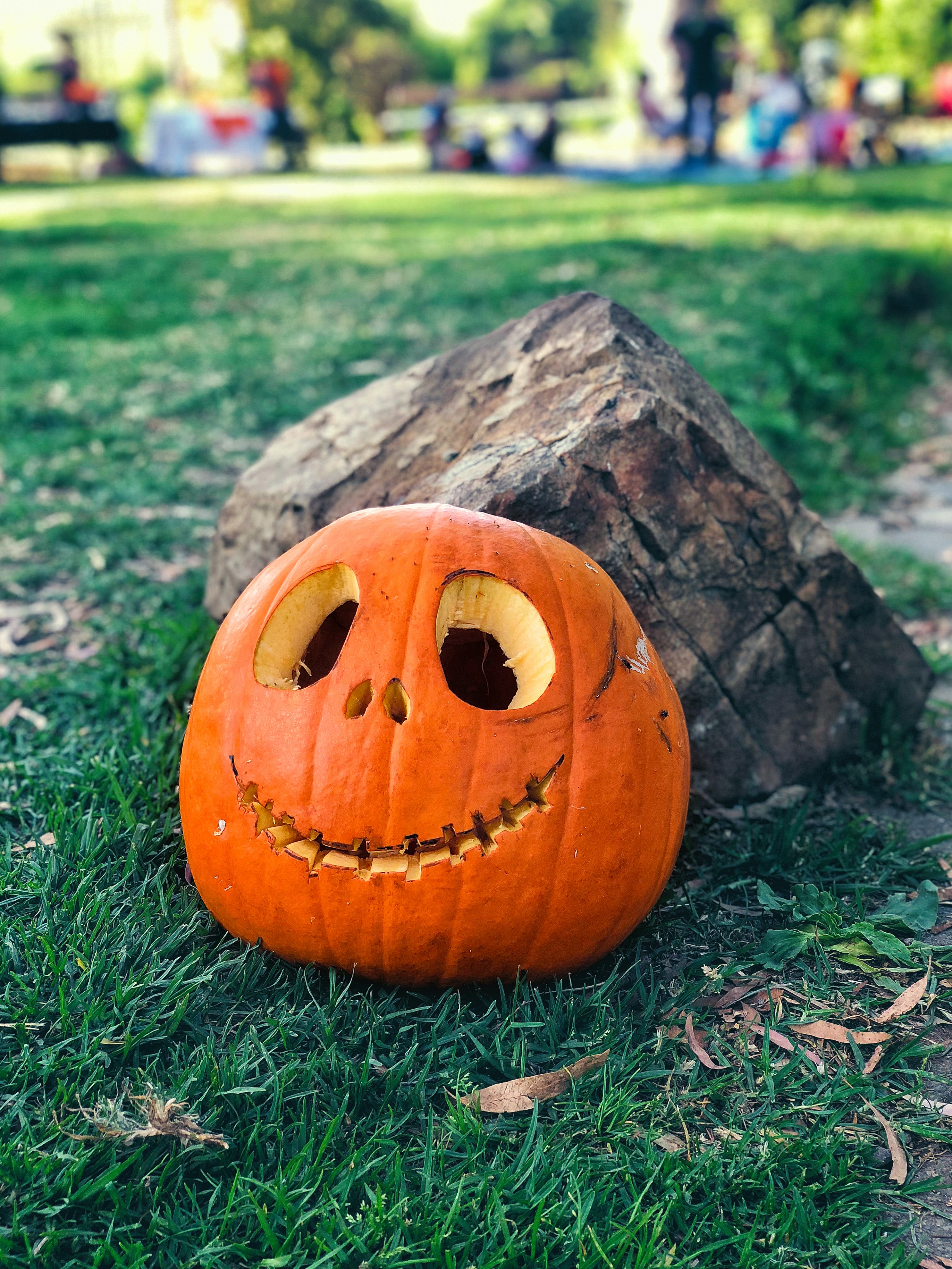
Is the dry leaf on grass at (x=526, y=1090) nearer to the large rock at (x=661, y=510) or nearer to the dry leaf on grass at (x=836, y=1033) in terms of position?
the dry leaf on grass at (x=836, y=1033)

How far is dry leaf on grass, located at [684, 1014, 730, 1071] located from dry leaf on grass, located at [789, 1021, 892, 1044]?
0.60ft

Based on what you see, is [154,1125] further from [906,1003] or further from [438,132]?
[438,132]

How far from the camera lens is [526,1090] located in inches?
70.0

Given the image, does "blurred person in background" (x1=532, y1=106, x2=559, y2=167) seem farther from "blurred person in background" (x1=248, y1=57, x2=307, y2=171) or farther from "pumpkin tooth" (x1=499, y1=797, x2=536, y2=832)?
"pumpkin tooth" (x1=499, y1=797, x2=536, y2=832)

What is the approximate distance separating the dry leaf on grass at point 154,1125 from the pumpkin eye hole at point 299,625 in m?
0.72

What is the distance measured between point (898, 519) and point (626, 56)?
69849mm

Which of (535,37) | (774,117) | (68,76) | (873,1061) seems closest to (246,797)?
(873,1061)

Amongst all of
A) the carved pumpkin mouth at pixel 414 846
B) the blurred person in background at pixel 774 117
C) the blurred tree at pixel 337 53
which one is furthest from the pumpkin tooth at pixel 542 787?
the blurred tree at pixel 337 53

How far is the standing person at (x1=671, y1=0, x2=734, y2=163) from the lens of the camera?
65.6 ft

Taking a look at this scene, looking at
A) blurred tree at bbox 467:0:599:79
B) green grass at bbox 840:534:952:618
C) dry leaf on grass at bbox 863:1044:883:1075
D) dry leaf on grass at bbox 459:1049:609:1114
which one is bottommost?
dry leaf on grass at bbox 863:1044:883:1075

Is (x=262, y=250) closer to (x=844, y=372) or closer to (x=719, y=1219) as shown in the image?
(x=844, y=372)

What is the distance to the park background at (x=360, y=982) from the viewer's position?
1.55m

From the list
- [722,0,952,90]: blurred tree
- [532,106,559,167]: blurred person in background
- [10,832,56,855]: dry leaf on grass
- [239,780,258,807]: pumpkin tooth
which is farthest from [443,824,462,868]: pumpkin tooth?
[722,0,952,90]: blurred tree

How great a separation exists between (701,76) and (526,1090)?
22.1m
